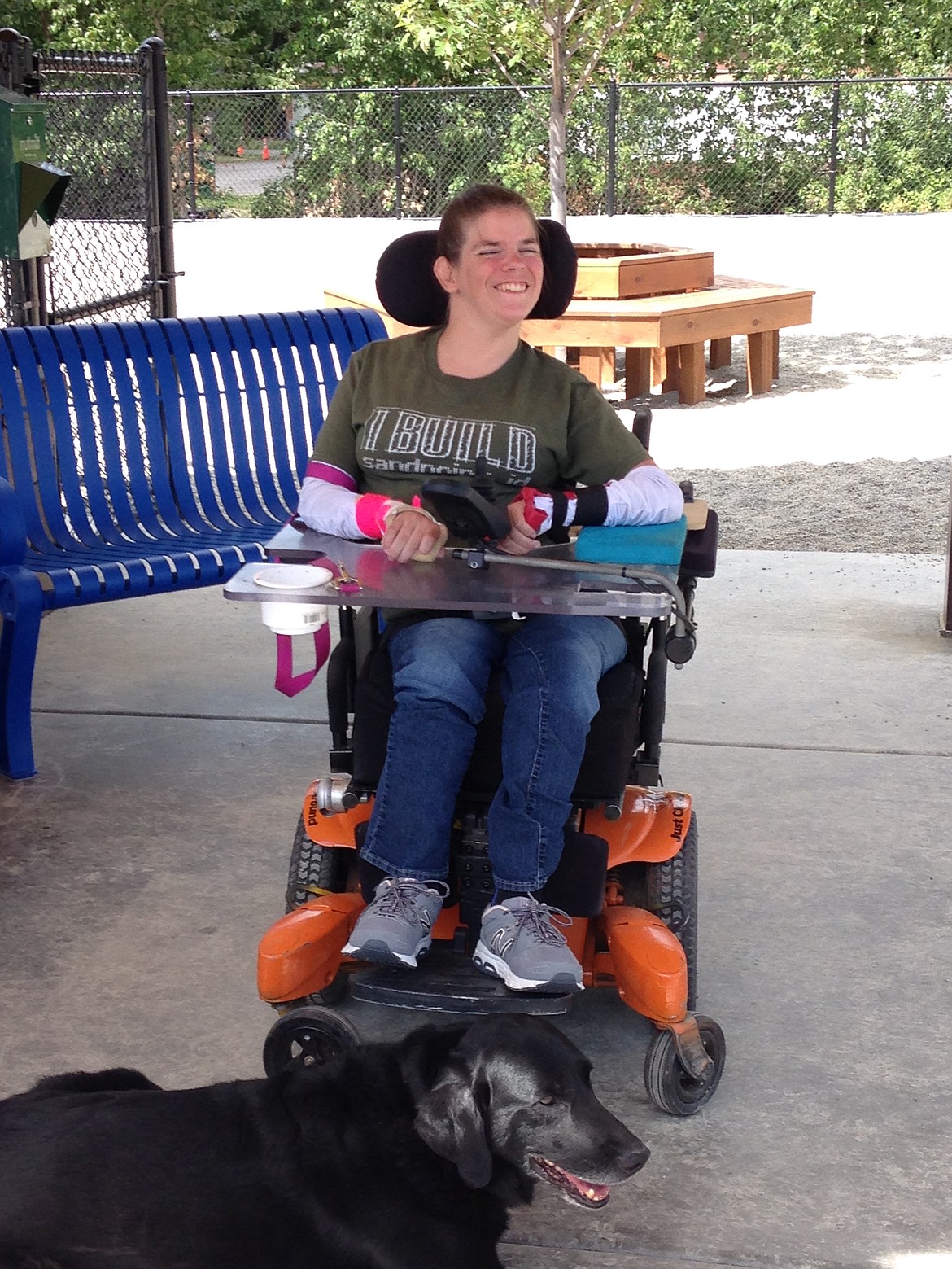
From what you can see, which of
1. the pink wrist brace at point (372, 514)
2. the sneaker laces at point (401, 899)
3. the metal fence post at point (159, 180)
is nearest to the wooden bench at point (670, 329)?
the metal fence post at point (159, 180)

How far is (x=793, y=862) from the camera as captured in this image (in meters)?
3.84

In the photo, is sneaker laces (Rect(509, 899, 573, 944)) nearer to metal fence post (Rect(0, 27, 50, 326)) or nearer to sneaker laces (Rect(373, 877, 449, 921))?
sneaker laces (Rect(373, 877, 449, 921))

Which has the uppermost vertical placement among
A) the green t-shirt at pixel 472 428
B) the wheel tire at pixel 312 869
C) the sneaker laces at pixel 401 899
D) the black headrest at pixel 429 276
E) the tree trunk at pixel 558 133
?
the tree trunk at pixel 558 133

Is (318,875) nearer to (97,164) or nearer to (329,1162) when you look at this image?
(329,1162)

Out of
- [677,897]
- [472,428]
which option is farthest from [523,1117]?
[472,428]

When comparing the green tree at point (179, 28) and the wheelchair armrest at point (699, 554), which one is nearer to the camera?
the wheelchair armrest at point (699, 554)

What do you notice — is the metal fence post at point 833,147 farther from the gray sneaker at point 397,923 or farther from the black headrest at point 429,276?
the gray sneaker at point 397,923

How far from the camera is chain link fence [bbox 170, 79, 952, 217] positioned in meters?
23.7

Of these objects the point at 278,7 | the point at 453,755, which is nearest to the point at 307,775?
the point at 453,755

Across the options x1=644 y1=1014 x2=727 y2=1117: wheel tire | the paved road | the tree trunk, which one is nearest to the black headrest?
x1=644 y1=1014 x2=727 y2=1117: wheel tire

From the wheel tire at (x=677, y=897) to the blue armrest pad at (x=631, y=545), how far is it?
0.58m

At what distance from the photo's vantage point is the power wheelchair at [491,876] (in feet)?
9.18

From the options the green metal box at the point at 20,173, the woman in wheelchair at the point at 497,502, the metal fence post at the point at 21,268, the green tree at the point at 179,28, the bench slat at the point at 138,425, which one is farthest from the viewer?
the green tree at the point at 179,28

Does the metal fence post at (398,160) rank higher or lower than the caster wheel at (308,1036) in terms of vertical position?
higher
